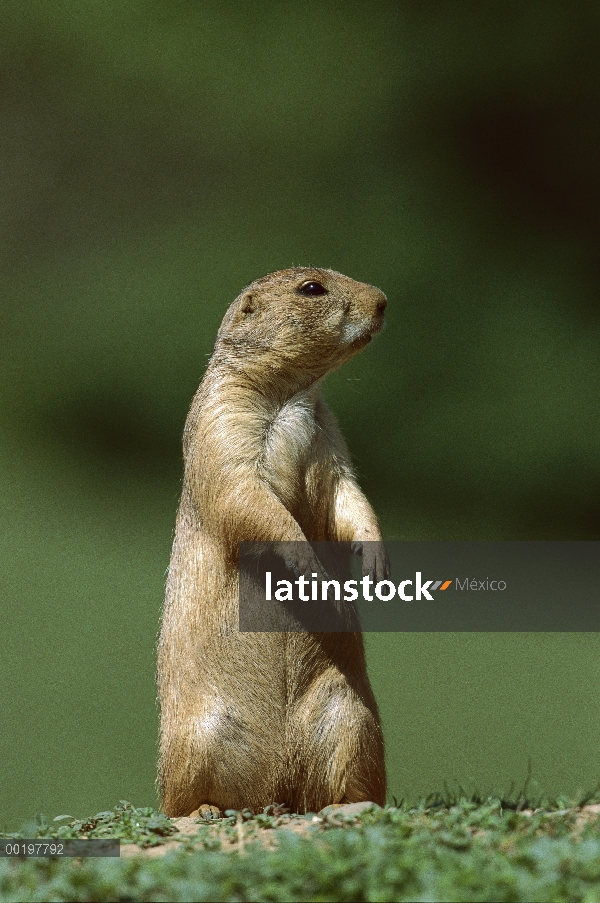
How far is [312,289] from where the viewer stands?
452 cm

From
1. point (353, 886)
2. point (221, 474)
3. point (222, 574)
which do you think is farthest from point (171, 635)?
point (353, 886)

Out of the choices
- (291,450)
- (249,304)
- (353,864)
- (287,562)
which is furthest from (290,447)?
(353,864)

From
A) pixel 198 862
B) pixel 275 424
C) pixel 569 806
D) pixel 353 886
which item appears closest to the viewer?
pixel 353 886

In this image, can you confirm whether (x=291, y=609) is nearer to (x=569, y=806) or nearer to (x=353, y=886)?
(x=569, y=806)

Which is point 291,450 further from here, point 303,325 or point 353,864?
point 353,864

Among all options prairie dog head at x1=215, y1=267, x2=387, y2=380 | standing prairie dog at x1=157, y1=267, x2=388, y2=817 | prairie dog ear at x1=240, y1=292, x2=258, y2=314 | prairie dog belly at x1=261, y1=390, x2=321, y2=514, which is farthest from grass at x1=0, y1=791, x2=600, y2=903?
A: prairie dog ear at x1=240, y1=292, x2=258, y2=314

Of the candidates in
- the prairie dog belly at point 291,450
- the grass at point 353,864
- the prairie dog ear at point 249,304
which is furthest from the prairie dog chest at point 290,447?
the grass at point 353,864

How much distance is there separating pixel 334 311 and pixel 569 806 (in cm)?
209

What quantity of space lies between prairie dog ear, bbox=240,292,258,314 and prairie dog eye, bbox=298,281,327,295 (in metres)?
0.20

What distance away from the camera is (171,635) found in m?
4.39

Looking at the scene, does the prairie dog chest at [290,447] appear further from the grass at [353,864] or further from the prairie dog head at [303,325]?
the grass at [353,864]

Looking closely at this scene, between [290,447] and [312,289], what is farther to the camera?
[312,289]

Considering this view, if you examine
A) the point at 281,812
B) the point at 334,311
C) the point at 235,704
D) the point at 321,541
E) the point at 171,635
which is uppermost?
the point at 334,311

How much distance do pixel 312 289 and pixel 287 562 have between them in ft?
3.72
